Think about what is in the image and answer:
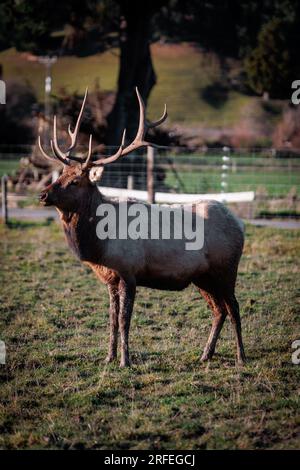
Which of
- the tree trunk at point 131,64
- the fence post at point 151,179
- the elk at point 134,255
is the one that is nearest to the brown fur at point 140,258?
the elk at point 134,255

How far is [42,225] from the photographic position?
55.0 feet

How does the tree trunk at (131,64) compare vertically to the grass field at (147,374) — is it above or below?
above

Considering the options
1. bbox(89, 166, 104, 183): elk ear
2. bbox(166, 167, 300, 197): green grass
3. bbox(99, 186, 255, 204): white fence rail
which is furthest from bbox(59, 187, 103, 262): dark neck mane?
bbox(166, 167, 300, 197): green grass

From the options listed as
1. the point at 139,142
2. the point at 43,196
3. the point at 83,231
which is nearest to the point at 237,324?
the point at 83,231

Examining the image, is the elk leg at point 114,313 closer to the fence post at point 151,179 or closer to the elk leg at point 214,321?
the elk leg at point 214,321

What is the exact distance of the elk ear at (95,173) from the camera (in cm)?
714

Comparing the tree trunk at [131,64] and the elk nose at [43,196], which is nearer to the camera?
the elk nose at [43,196]

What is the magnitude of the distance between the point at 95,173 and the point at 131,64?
17.3 meters

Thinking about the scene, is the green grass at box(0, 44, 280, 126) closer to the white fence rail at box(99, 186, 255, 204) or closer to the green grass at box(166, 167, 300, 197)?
the green grass at box(166, 167, 300, 197)

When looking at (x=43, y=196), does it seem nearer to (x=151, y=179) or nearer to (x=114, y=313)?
(x=114, y=313)

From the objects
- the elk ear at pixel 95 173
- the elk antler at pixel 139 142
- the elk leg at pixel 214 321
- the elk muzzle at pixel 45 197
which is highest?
the elk antler at pixel 139 142

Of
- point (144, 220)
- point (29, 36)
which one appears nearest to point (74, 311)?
point (144, 220)

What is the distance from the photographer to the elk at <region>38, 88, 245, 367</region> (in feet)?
22.9
